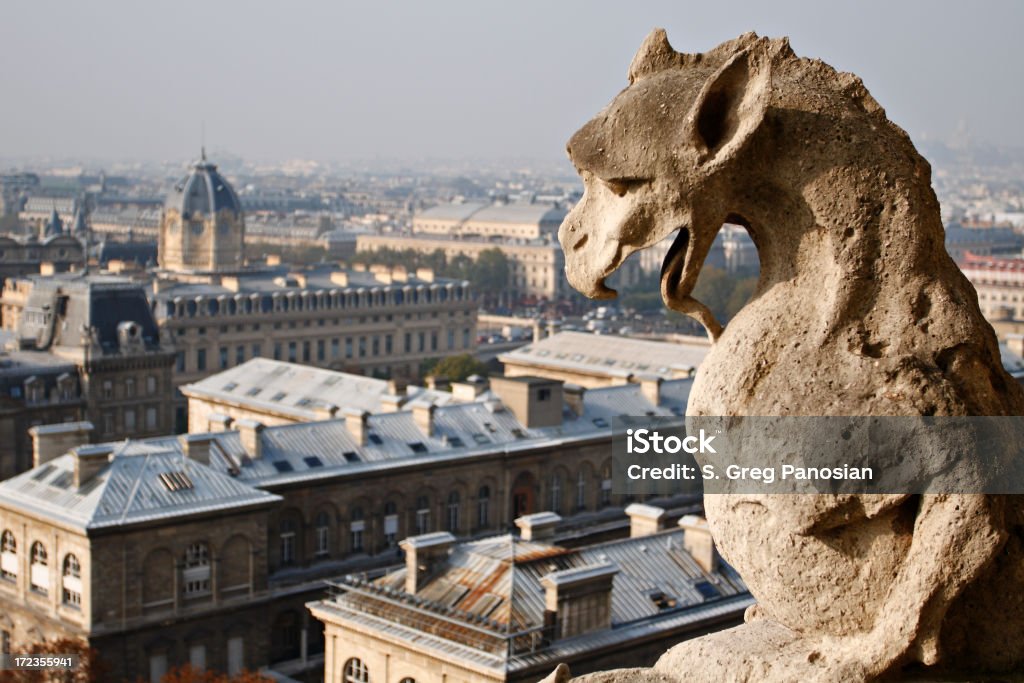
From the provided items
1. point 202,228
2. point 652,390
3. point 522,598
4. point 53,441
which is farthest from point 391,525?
point 202,228

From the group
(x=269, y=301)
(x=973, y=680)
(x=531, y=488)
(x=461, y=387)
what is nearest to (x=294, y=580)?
(x=531, y=488)

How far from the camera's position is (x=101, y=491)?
1588 inches

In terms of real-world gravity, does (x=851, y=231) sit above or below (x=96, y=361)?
above

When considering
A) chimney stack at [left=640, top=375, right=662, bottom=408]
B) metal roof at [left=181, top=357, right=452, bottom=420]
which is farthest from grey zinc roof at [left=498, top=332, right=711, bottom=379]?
metal roof at [left=181, top=357, right=452, bottom=420]

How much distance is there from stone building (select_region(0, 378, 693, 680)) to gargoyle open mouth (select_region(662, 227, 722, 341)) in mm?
33361

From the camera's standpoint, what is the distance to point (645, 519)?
39.5 meters

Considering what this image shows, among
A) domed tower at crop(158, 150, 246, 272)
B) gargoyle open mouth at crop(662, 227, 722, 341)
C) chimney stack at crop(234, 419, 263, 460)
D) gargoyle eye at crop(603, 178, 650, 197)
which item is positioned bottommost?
chimney stack at crop(234, 419, 263, 460)

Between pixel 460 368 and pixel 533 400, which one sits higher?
pixel 533 400

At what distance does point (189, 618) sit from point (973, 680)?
1378 inches

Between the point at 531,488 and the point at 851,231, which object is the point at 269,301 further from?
the point at 851,231

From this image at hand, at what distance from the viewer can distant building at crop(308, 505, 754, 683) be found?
1197 inches

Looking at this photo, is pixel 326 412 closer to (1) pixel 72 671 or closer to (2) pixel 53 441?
(2) pixel 53 441

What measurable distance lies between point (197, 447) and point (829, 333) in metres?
38.1

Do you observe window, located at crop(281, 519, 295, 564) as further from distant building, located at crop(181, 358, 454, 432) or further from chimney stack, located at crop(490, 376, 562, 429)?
chimney stack, located at crop(490, 376, 562, 429)
